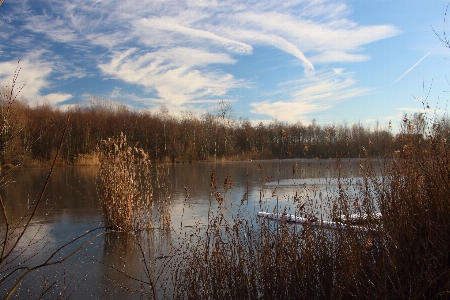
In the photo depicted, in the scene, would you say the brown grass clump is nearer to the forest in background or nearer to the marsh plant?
the marsh plant

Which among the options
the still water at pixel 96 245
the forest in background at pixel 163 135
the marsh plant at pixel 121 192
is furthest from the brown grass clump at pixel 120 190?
the forest in background at pixel 163 135

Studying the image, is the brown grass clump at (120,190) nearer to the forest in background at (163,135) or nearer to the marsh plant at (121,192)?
the marsh plant at (121,192)

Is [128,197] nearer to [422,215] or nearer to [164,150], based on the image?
[422,215]

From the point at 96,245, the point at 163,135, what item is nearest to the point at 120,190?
the point at 96,245

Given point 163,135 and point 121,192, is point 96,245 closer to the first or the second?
point 121,192

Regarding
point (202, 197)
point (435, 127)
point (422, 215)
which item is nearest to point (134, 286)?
point (422, 215)

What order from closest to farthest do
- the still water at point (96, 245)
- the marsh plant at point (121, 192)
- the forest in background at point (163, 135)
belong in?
the still water at point (96, 245) → the marsh plant at point (121, 192) → the forest in background at point (163, 135)

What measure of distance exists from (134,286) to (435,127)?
404 cm

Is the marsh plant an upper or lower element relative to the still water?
upper

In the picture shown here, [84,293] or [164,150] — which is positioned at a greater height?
[164,150]

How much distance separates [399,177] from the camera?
15.5 feet

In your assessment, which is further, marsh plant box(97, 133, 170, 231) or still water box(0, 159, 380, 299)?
marsh plant box(97, 133, 170, 231)

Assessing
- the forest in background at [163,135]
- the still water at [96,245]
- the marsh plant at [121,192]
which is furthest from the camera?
the forest in background at [163,135]

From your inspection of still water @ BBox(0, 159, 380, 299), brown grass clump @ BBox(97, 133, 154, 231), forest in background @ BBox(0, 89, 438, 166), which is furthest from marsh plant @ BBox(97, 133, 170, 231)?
forest in background @ BBox(0, 89, 438, 166)
